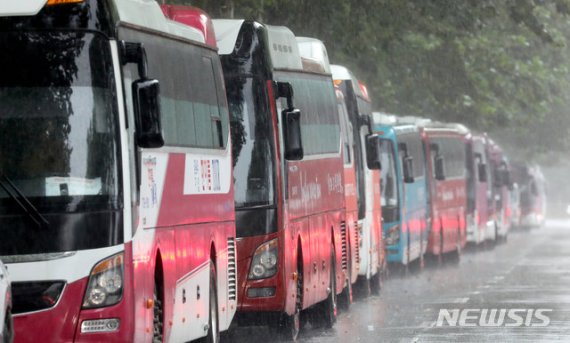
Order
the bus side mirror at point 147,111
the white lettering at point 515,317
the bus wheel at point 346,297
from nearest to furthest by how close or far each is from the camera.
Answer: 1. the bus side mirror at point 147,111
2. the white lettering at point 515,317
3. the bus wheel at point 346,297

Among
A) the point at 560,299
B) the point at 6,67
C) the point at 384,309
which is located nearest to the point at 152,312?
the point at 6,67

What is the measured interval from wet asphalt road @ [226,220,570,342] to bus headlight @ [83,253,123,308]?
6.38 m

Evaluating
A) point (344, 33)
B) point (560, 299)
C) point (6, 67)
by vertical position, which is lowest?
point (560, 299)

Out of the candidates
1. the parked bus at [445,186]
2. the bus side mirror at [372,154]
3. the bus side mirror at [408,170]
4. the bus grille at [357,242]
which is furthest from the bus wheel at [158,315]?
the parked bus at [445,186]

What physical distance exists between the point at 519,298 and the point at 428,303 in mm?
1487

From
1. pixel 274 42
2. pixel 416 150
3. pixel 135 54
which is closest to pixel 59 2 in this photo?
pixel 135 54

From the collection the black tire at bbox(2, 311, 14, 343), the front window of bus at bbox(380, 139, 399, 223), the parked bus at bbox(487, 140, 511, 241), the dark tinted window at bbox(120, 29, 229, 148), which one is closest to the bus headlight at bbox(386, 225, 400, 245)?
the front window of bus at bbox(380, 139, 399, 223)

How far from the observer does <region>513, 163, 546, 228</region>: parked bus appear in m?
89.9

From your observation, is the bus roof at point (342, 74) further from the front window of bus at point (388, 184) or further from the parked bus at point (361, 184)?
the front window of bus at point (388, 184)

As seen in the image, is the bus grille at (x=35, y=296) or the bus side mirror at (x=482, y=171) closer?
the bus grille at (x=35, y=296)

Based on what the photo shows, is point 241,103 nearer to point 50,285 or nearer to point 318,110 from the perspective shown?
point 318,110

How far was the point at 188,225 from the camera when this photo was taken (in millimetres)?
14438

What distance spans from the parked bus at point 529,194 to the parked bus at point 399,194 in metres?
46.2

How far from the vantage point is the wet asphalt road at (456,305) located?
61.4 feet
